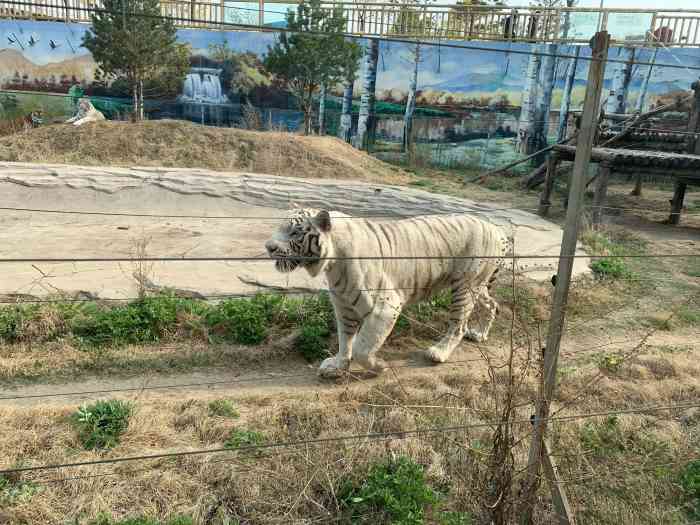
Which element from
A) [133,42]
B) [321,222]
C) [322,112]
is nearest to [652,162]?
[321,222]

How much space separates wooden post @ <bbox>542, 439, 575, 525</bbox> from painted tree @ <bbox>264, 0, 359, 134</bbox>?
13298 millimetres

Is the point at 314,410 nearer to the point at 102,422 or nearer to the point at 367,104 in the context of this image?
the point at 102,422

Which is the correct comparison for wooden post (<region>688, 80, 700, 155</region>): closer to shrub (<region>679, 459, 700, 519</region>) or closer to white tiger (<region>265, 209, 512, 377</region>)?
white tiger (<region>265, 209, 512, 377</region>)

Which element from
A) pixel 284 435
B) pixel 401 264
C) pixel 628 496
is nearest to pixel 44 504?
pixel 284 435

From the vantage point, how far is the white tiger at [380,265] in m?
4.23

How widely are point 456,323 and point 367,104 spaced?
44.2ft

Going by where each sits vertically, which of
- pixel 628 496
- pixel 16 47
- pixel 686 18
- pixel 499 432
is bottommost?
pixel 628 496

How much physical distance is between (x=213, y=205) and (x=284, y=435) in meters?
7.53

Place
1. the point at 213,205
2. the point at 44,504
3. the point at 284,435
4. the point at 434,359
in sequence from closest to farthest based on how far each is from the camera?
the point at 44,504 → the point at 284,435 → the point at 434,359 → the point at 213,205

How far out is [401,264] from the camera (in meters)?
4.63

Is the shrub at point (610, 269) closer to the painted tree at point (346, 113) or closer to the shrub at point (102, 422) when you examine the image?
the shrub at point (102, 422)

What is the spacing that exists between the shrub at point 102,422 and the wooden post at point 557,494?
2.62 metres

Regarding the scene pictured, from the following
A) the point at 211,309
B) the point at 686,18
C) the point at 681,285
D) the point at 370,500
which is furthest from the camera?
the point at 686,18

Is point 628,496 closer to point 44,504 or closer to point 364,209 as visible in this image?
point 44,504
